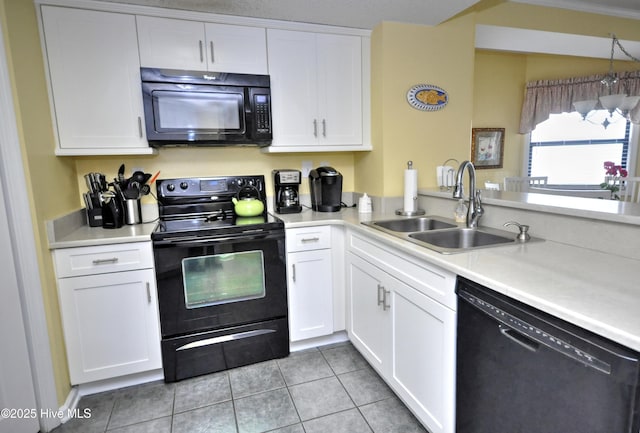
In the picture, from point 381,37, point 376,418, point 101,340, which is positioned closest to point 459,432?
point 376,418

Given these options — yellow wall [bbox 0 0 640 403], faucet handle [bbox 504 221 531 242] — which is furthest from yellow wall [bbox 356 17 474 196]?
faucet handle [bbox 504 221 531 242]

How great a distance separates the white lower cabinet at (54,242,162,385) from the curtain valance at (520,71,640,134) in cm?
442

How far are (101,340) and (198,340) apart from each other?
51 cm

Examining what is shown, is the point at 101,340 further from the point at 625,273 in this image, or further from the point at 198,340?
the point at 625,273

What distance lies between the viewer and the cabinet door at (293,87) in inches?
95.0

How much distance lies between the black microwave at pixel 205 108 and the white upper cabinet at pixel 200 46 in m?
0.11

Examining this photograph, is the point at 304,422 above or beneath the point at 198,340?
beneath

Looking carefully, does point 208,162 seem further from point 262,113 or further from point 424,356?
point 424,356

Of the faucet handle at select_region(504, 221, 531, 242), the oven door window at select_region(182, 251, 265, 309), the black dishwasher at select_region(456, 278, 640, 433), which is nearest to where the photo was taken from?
the black dishwasher at select_region(456, 278, 640, 433)

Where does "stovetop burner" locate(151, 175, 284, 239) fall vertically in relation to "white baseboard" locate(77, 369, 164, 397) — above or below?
above

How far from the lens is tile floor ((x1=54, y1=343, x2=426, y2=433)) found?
1.76 meters

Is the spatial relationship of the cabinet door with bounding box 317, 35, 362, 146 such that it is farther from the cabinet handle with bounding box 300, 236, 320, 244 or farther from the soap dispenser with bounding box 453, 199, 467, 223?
the soap dispenser with bounding box 453, 199, 467, 223

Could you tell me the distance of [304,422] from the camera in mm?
1775

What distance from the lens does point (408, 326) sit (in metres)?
1.68
